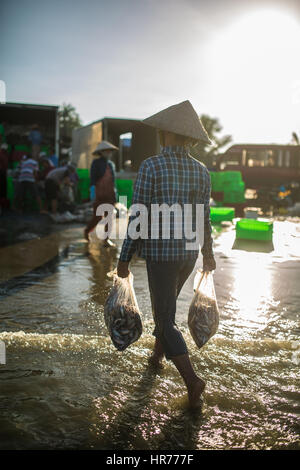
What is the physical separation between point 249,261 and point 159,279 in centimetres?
510

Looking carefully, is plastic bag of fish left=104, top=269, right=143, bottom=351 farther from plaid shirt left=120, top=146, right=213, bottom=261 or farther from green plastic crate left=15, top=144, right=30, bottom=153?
green plastic crate left=15, top=144, right=30, bottom=153

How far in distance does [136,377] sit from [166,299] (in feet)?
2.31

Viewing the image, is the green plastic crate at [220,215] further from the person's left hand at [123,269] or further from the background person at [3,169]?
the person's left hand at [123,269]

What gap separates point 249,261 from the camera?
7.51 m

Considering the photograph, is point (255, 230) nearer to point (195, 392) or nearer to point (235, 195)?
point (235, 195)

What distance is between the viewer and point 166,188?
8.68ft

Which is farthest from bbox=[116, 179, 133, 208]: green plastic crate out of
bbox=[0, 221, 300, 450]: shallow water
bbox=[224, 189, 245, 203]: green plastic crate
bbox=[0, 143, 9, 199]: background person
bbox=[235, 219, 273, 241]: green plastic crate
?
bbox=[0, 221, 300, 450]: shallow water

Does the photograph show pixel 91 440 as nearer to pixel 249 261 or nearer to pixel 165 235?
pixel 165 235

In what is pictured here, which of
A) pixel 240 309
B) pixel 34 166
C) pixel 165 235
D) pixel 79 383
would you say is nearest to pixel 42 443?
pixel 79 383

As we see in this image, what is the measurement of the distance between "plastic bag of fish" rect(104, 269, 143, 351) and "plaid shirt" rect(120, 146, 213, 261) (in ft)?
1.06

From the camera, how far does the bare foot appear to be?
2.67 meters

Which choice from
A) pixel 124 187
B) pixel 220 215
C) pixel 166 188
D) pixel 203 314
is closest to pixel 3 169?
pixel 124 187

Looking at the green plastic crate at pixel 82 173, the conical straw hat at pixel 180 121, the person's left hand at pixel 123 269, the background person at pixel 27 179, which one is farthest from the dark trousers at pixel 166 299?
the green plastic crate at pixel 82 173

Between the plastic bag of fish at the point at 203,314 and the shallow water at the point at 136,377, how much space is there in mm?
312
